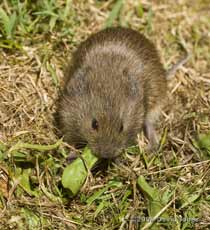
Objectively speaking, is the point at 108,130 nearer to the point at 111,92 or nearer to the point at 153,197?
the point at 111,92

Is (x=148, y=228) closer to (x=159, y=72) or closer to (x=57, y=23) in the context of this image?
(x=159, y=72)

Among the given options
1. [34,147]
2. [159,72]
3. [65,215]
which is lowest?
[65,215]

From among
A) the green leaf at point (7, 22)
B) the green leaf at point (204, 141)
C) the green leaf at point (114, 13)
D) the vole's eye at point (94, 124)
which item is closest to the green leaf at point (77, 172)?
the vole's eye at point (94, 124)

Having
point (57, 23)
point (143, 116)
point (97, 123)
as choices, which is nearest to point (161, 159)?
point (143, 116)

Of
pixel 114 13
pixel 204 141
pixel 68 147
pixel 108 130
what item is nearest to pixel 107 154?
pixel 108 130

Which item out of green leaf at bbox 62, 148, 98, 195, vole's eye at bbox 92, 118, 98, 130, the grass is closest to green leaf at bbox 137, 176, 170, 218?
the grass

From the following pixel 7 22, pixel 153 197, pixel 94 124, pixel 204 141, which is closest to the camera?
pixel 153 197

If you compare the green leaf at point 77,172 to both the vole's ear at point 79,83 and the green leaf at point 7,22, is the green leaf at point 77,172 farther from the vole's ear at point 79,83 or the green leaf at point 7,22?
the green leaf at point 7,22
